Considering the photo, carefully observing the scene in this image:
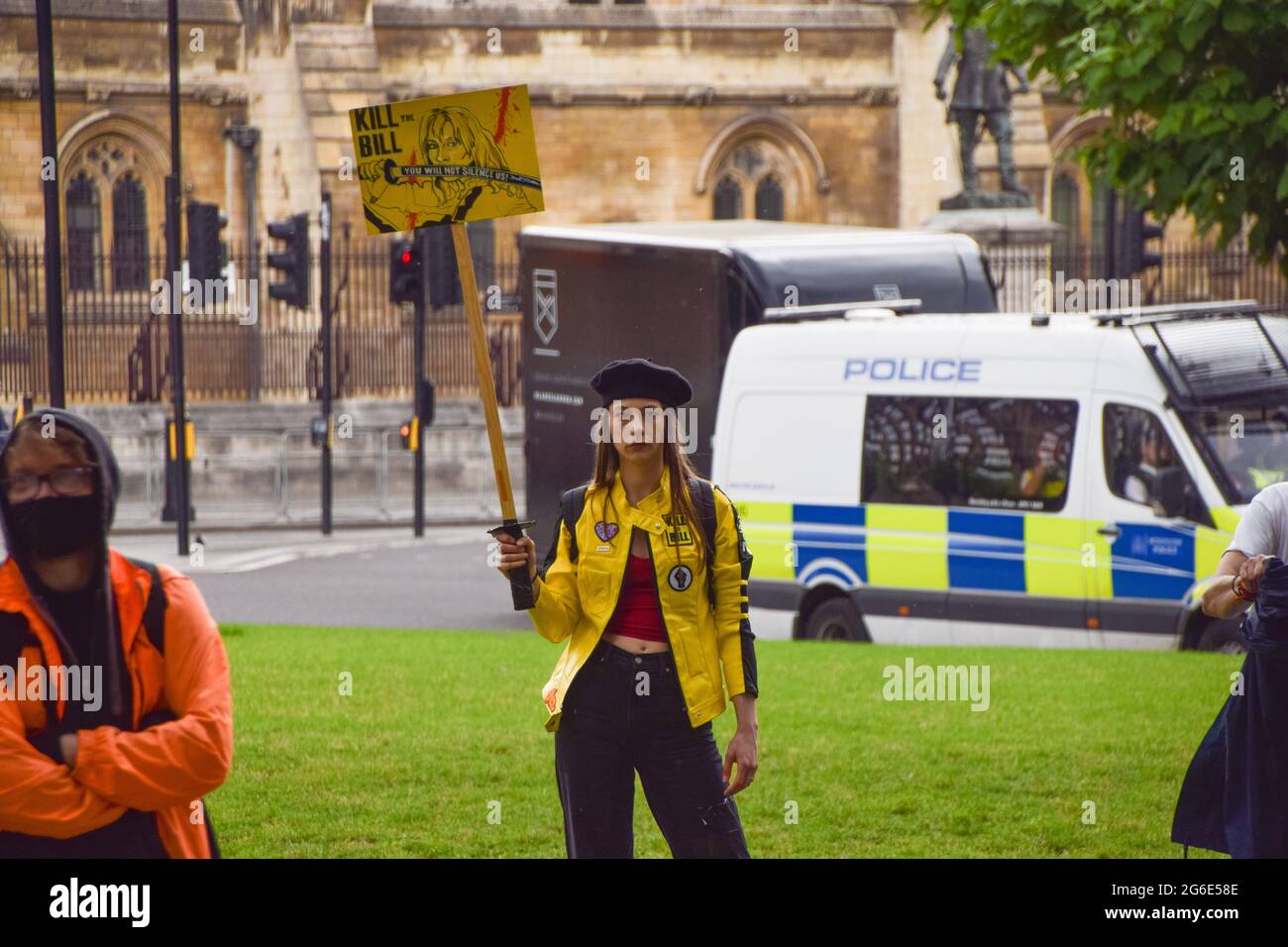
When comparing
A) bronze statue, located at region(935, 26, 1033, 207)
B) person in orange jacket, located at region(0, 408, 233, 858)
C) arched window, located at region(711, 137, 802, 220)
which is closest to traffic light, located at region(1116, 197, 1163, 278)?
bronze statue, located at region(935, 26, 1033, 207)

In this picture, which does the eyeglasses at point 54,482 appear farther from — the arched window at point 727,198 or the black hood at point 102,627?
the arched window at point 727,198

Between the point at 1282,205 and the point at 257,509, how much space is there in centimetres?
1975

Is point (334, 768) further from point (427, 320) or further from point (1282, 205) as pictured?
point (427, 320)

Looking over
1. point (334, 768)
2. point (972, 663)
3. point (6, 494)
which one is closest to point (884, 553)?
point (972, 663)

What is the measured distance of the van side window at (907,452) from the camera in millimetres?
12305

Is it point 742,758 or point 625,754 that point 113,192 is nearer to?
point 625,754

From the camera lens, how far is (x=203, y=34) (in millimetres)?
33656

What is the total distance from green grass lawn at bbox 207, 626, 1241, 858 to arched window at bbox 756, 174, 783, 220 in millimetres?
26649

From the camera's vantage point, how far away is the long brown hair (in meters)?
4.93

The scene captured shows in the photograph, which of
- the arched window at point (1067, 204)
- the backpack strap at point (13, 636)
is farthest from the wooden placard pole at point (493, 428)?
the arched window at point (1067, 204)

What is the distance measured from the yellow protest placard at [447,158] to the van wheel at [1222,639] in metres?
7.51

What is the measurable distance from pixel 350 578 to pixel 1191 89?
472 inches

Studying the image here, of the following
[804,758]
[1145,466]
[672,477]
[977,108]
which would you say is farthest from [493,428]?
[977,108]

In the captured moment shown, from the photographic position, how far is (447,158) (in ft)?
15.7
